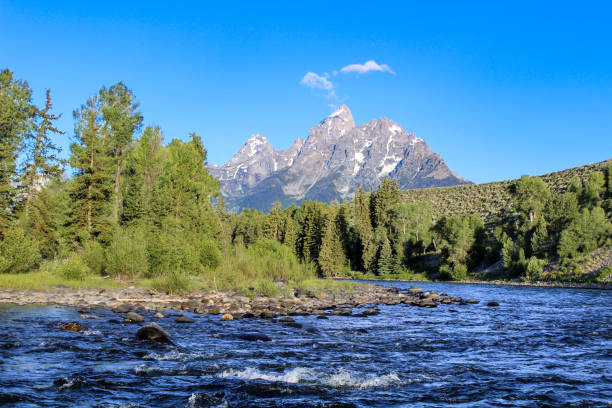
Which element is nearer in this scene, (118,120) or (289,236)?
(118,120)

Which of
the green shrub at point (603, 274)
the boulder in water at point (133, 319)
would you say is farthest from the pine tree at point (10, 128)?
the green shrub at point (603, 274)

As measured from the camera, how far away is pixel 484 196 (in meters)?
113

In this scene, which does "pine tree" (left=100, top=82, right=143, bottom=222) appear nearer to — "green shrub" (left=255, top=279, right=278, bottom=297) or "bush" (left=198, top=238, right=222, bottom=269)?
"bush" (left=198, top=238, right=222, bottom=269)

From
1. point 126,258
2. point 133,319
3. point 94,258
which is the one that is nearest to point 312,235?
point 94,258

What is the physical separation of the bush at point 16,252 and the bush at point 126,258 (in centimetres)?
431

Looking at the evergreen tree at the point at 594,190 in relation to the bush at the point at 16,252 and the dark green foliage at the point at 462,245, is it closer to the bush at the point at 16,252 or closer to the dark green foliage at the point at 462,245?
the dark green foliage at the point at 462,245

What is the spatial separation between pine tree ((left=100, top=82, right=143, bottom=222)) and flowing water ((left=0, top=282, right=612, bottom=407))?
73.8 feet

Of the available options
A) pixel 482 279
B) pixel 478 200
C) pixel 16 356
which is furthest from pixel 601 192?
pixel 16 356

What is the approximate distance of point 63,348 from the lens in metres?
11.4

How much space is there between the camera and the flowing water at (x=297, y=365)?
8.13m

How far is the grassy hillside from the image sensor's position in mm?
91387

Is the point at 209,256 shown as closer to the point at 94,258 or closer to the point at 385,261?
the point at 94,258

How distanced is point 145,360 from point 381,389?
5781 mm

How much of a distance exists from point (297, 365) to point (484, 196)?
11309 cm
